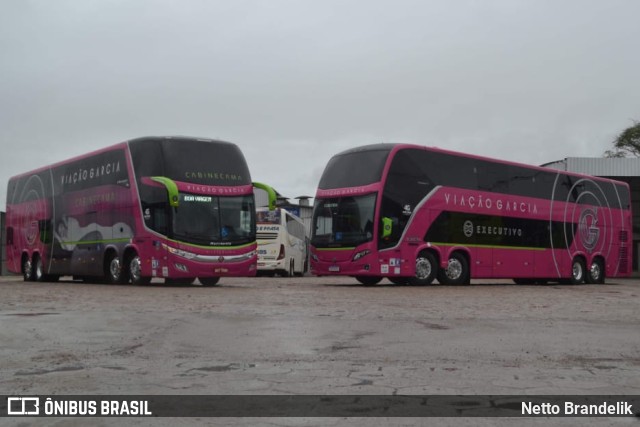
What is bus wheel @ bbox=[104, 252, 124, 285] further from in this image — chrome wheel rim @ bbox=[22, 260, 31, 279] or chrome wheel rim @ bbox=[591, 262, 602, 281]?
chrome wheel rim @ bbox=[591, 262, 602, 281]

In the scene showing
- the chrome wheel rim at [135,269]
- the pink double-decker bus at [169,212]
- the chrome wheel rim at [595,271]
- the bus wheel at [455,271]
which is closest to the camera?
the pink double-decker bus at [169,212]

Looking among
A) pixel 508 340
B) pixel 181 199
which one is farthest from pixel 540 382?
pixel 181 199

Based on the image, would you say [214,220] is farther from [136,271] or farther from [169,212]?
[136,271]

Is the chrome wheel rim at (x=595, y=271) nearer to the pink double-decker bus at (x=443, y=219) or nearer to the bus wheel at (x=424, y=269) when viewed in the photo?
the pink double-decker bus at (x=443, y=219)

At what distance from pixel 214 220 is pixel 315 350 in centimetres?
1262

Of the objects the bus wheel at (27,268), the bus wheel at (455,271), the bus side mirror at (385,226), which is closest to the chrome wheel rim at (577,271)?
the bus wheel at (455,271)

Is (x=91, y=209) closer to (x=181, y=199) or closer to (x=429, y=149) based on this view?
(x=181, y=199)

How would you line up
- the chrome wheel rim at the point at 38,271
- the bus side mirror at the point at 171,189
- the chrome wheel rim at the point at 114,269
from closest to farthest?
the bus side mirror at the point at 171,189 → the chrome wheel rim at the point at 114,269 → the chrome wheel rim at the point at 38,271

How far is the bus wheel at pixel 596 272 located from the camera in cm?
2816

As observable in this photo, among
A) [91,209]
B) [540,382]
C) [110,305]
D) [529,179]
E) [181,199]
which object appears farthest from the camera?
[529,179]

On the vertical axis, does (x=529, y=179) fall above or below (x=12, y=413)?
above

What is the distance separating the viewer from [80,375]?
20.2 feet

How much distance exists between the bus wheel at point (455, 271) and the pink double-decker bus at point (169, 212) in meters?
5.57

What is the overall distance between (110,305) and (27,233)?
17.6 metres
